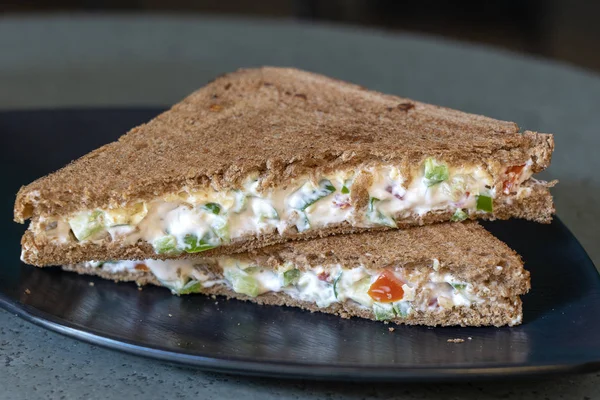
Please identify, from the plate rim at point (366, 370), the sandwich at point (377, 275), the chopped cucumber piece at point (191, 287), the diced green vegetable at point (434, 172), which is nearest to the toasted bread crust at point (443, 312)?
the sandwich at point (377, 275)

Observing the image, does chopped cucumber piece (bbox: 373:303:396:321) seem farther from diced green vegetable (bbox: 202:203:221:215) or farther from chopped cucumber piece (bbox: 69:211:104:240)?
chopped cucumber piece (bbox: 69:211:104:240)

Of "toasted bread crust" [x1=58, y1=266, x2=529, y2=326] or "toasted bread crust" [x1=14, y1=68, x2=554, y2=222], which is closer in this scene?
"toasted bread crust" [x1=58, y1=266, x2=529, y2=326]

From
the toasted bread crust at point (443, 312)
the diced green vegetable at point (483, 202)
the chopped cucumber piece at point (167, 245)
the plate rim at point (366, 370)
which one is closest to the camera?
the plate rim at point (366, 370)

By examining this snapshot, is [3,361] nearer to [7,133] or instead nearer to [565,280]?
[7,133]

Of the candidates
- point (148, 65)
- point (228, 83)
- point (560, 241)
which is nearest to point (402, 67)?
point (148, 65)

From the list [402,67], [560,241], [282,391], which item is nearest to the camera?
[282,391]

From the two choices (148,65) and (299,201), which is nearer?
(299,201)

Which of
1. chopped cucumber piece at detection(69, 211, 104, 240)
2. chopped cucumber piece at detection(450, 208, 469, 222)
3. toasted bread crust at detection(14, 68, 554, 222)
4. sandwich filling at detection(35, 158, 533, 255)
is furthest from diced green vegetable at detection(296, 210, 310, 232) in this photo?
chopped cucumber piece at detection(69, 211, 104, 240)

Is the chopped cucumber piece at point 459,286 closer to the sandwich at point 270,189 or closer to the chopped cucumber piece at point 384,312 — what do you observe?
the chopped cucumber piece at point 384,312
